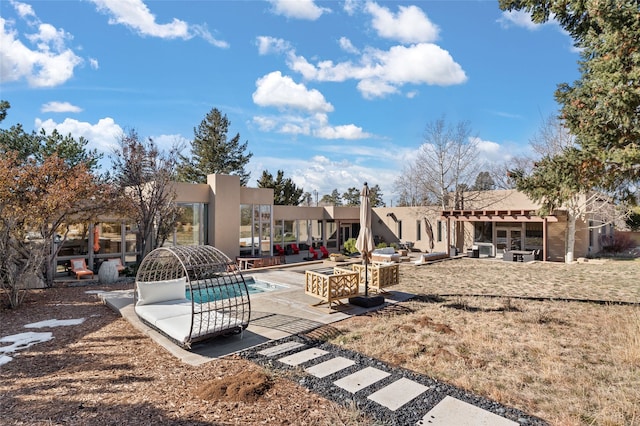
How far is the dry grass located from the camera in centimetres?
438

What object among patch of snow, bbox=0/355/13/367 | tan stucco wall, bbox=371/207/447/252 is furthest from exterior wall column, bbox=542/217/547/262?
patch of snow, bbox=0/355/13/367

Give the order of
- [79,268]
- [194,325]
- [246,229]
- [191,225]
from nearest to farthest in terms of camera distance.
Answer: [194,325]
[79,268]
[191,225]
[246,229]

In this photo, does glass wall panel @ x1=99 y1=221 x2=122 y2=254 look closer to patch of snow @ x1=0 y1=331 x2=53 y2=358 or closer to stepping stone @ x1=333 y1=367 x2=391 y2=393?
patch of snow @ x1=0 y1=331 x2=53 y2=358

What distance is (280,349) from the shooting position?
6016mm

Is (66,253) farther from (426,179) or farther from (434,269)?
(426,179)

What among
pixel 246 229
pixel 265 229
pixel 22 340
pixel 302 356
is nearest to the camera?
pixel 302 356

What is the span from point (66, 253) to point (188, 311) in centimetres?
982

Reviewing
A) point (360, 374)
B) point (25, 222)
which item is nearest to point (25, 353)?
point (360, 374)

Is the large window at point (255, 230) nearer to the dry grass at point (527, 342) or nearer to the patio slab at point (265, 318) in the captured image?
the patio slab at point (265, 318)

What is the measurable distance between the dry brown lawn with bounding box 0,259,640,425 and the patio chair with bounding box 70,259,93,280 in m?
2.85

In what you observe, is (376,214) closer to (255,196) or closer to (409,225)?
(409,225)

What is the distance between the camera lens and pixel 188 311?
23.2 feet

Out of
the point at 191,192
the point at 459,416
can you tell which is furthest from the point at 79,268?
the point at 459,416

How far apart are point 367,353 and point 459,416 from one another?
78.7 inches
